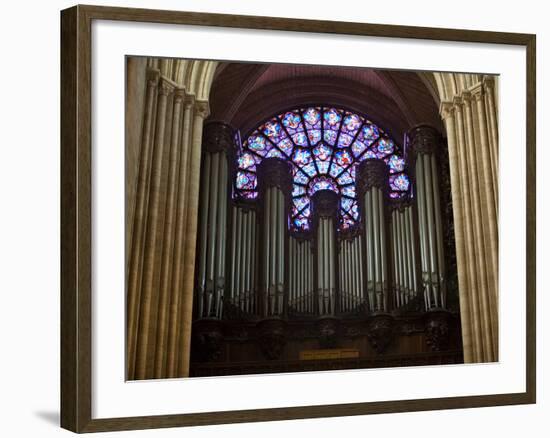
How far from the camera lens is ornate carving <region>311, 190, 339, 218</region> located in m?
5.58

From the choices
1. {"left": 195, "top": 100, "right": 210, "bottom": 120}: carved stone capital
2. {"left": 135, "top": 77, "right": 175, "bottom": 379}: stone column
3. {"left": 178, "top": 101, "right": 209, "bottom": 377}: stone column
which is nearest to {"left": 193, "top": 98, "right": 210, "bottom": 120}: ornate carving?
{"left": 195, "top": 100, "right": 210, "bottom": 120}: carved stone capital

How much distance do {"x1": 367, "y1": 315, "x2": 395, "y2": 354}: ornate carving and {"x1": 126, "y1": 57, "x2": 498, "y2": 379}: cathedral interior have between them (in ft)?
0.04

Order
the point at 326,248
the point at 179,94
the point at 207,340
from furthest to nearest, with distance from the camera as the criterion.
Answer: the point at 326,248
the point at 179,94
the point at 207,340

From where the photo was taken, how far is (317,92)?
554cm

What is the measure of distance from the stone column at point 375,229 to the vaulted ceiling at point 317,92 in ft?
1.09

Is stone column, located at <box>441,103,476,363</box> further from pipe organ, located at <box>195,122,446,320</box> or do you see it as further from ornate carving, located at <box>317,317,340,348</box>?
ornate carving, located at <box>317,317,340,348</box>

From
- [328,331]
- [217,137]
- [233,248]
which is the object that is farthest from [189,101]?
[328,331]

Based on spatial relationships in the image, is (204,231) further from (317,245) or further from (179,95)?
(179,95)

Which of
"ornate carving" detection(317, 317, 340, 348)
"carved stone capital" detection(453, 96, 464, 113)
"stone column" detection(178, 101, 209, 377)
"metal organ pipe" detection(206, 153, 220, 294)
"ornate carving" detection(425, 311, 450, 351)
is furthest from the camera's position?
"carved stone capital" detection(453, 96, 464, 113)

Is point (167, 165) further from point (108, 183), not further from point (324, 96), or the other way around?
point (324, 96)

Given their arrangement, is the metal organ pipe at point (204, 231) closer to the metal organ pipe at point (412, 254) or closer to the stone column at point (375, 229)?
the stone column at point (375, 229)

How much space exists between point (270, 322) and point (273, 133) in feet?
3.74

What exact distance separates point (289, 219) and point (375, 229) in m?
0.53

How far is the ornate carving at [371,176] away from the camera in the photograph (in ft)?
18.3
